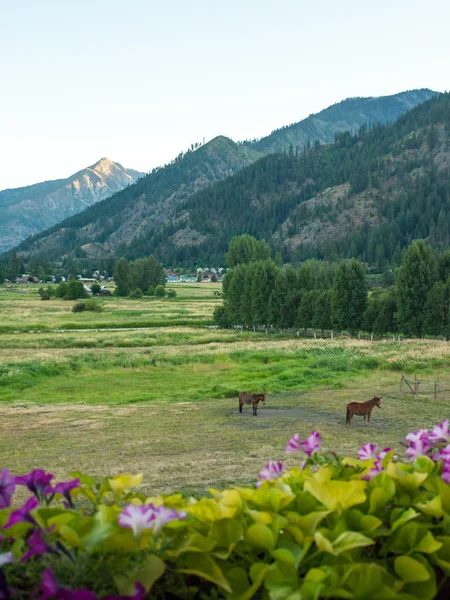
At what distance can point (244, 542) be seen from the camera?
8.86 feet

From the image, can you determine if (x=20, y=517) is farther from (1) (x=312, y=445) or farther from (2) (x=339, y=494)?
(1) (x=312, y=445)

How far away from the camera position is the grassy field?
16.9 meters

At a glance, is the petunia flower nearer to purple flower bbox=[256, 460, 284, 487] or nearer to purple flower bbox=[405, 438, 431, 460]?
purple flower bbox=[256, 460, 284, 487]

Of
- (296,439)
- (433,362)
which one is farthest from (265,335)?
(296,439)

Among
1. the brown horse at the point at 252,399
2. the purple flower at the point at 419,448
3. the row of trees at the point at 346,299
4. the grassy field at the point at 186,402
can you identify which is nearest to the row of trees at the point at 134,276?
the row of trees at the point at 346,299

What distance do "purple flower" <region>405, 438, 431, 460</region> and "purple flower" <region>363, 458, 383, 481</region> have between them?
19cm

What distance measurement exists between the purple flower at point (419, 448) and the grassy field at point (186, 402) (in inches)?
404

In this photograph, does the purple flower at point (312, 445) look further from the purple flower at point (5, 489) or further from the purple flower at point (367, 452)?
the purple flower at point (5, 489)

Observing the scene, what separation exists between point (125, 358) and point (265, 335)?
3212 centimetres

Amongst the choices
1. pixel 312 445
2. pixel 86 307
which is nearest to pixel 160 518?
pixel 312 445

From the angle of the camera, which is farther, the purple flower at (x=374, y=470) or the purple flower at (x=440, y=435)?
the purple flower at (x=440, y=435)

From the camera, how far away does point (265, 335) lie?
77750mm

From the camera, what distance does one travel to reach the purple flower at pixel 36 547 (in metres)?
2.31

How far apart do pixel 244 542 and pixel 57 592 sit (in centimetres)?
86
